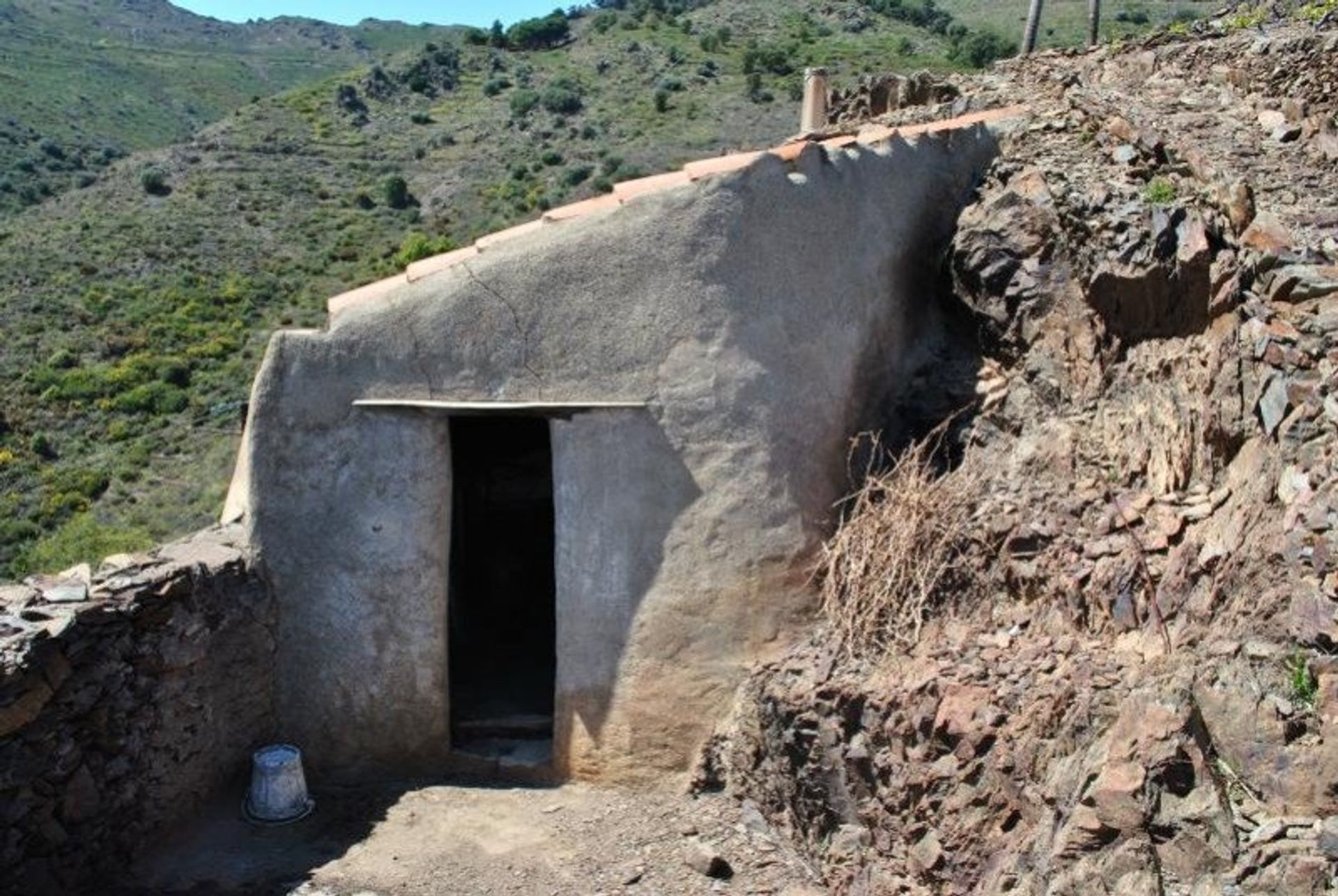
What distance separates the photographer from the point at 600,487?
21.4 feet

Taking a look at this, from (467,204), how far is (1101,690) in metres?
30.8

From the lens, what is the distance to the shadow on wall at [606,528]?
6.52 metres

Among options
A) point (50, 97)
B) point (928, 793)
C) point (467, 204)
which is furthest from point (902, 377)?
point (50, 97)

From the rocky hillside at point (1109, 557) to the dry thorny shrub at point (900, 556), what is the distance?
0.7 inches

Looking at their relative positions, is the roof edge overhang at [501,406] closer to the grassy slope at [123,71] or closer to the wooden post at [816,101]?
the wooden post at [816,101]

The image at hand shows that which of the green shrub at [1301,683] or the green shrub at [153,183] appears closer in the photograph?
the green shrub at [1301,683]

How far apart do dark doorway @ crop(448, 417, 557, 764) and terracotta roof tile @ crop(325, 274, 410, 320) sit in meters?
1.50

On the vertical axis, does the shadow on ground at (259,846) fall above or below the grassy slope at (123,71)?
below

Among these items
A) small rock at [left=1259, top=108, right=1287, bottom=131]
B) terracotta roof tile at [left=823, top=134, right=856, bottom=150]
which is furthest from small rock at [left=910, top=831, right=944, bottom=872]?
small rock at [left=1259, top=108, right=1287, bottom=131]

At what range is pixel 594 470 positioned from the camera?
21.4ft

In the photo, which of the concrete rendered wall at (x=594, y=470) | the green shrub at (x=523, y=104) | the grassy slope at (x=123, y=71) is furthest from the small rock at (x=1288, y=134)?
the grassy slope at (x=123, y=71)

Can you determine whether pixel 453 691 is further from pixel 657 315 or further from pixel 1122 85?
pixel 1122 85

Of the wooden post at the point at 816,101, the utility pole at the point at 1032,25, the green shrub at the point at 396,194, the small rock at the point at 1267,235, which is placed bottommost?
the small rock at the point at 1267,235

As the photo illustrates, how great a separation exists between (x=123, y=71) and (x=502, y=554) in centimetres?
5163
